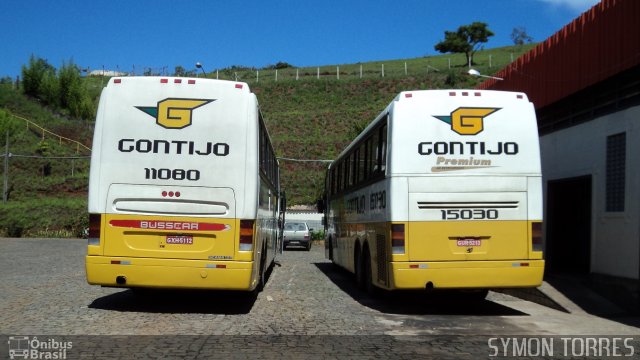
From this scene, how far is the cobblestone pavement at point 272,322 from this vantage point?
7.05 meters

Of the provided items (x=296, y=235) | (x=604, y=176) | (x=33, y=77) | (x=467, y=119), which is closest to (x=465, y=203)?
(x=467, y=119)

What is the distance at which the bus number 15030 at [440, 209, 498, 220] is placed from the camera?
9789 mm

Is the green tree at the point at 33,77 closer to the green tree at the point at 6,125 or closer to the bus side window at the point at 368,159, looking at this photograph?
the green tree at the point at 6,125

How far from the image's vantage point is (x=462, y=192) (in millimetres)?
9805

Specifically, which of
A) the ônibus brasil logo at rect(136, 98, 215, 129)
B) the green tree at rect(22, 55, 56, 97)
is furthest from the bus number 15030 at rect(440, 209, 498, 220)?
the green tree at rect(22, 55, 56, 97)

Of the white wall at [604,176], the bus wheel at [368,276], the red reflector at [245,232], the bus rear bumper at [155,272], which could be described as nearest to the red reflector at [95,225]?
the bus rear bumper at [155,272]

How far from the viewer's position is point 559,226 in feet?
48.5

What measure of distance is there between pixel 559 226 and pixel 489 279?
5.90 metres

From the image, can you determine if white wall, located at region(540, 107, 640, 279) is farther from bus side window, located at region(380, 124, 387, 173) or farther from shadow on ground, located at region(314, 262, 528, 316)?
bus side window, located at region(380, 124, 387, 173)

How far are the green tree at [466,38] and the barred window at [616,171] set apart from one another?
98933 millimetres

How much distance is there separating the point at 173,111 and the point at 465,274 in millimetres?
5163

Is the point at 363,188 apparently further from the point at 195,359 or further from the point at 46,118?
the point at 46,118

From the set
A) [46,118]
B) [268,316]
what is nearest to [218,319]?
[268,316]

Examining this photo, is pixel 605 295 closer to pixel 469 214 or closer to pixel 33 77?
pixel 469 214
